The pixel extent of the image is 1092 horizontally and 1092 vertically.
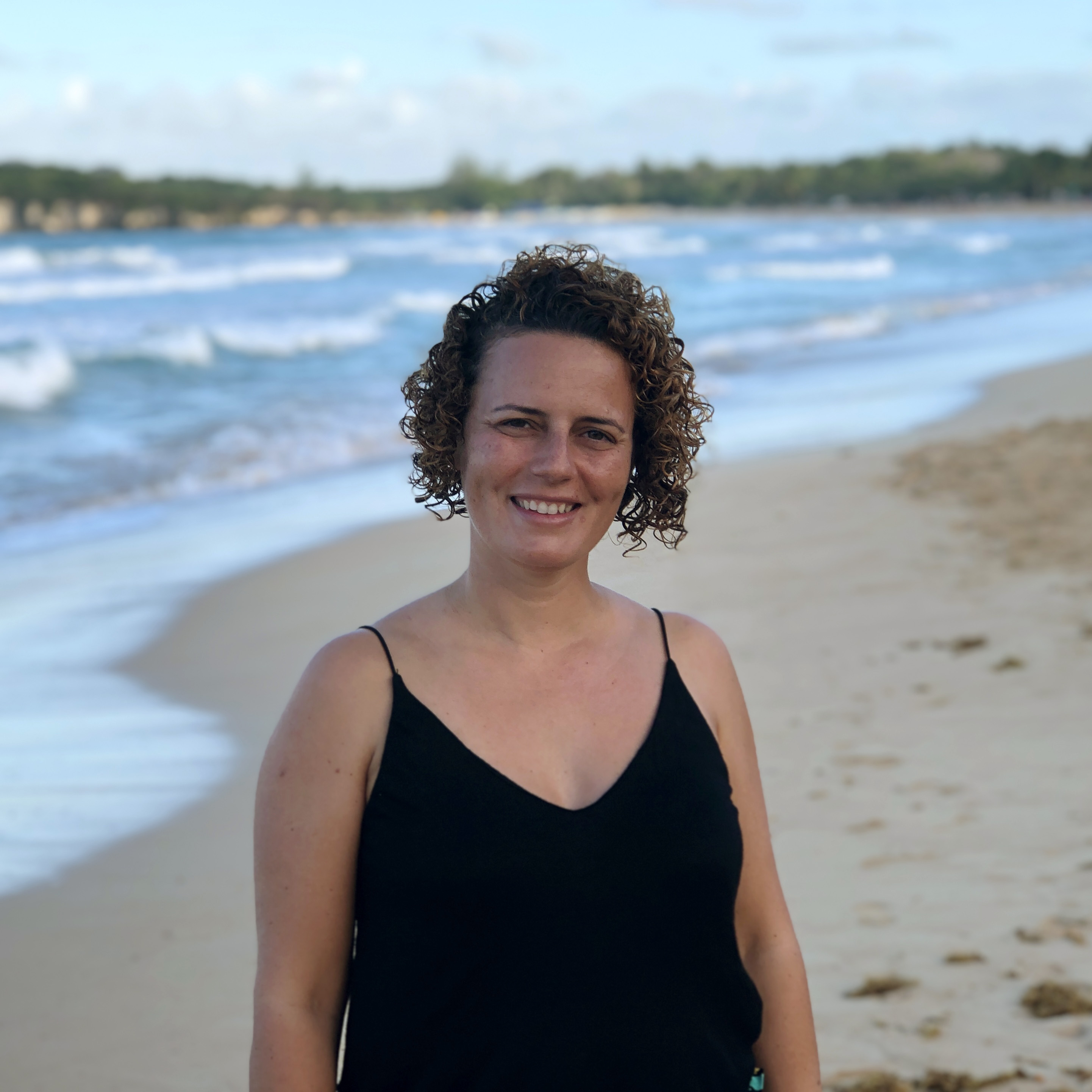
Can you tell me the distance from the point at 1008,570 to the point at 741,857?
5.88 m

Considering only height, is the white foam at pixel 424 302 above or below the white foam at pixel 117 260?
below

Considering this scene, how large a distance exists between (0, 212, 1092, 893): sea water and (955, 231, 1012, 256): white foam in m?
6.81

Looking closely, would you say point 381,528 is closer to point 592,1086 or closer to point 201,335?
point 592,1086

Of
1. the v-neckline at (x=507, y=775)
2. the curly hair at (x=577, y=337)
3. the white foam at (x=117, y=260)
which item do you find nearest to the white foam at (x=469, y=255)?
the white foam at (x=117, y=260)

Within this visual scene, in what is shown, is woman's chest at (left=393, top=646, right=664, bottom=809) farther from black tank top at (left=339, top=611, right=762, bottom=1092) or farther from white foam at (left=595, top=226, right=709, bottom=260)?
white foam at (left=595, top=226, right=709, bottom=260)

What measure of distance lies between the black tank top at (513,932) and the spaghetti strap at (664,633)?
0.25m

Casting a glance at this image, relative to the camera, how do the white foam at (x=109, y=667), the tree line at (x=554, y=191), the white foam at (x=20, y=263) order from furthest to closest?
the tree line at (x=554, y=191), the white foam at (x=20, y=263), the white foam at (x=109, y=667)

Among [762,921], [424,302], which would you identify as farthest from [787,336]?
[762,921]

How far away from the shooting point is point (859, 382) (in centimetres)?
1791

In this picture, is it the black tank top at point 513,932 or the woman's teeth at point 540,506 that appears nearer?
the black tank top at point 513,932

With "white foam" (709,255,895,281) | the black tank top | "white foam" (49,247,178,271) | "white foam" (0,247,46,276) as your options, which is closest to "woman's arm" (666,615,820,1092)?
the black tank top

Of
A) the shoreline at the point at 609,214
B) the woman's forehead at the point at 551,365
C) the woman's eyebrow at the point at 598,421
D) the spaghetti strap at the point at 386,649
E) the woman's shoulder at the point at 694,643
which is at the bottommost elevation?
the woman's shoulder at the point at 694,643

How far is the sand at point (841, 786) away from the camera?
11.3ft

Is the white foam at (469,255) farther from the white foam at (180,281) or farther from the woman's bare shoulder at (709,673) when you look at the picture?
the woman's bare shoulder at (709,673)
